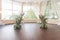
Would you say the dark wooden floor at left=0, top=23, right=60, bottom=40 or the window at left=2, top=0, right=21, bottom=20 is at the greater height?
the window at left=2, top=0, right=21, bottom=20

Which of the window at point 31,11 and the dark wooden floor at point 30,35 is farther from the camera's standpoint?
the window at point 31,11

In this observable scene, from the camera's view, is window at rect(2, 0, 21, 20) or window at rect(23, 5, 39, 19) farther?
window at rect(23, 5, 39, 19)

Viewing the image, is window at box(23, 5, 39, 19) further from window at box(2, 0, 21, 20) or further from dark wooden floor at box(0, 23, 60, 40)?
dark wooden floor at box(0, 23, 60, 40)

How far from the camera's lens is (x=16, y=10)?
142 inches

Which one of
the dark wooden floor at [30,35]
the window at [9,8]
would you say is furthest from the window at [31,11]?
the dark wooden floor at [30,35]

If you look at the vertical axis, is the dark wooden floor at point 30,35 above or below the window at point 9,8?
below

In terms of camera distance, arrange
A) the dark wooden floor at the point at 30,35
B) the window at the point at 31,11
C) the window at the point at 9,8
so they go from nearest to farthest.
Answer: the dark wooden floor at the point at 30,35 < the window at the point at 9,8 < the window at the point at 31,11

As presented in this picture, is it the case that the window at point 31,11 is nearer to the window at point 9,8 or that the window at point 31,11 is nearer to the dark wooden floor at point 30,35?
the window at point 9,8

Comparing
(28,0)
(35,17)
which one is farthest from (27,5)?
(35,17)

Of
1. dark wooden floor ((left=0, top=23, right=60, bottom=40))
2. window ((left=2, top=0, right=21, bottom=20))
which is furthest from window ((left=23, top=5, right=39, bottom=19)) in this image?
dark wooden floor ((left=0, top=23, right=60, bottom=40))

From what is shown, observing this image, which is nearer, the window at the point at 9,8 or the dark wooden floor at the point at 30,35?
the dark wooden floor at the point at 30,35

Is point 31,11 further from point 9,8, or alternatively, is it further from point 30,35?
point 30,35

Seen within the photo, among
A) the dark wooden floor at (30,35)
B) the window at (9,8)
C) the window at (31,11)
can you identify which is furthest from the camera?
the window at (31,11)

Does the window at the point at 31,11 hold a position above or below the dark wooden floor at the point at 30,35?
above
